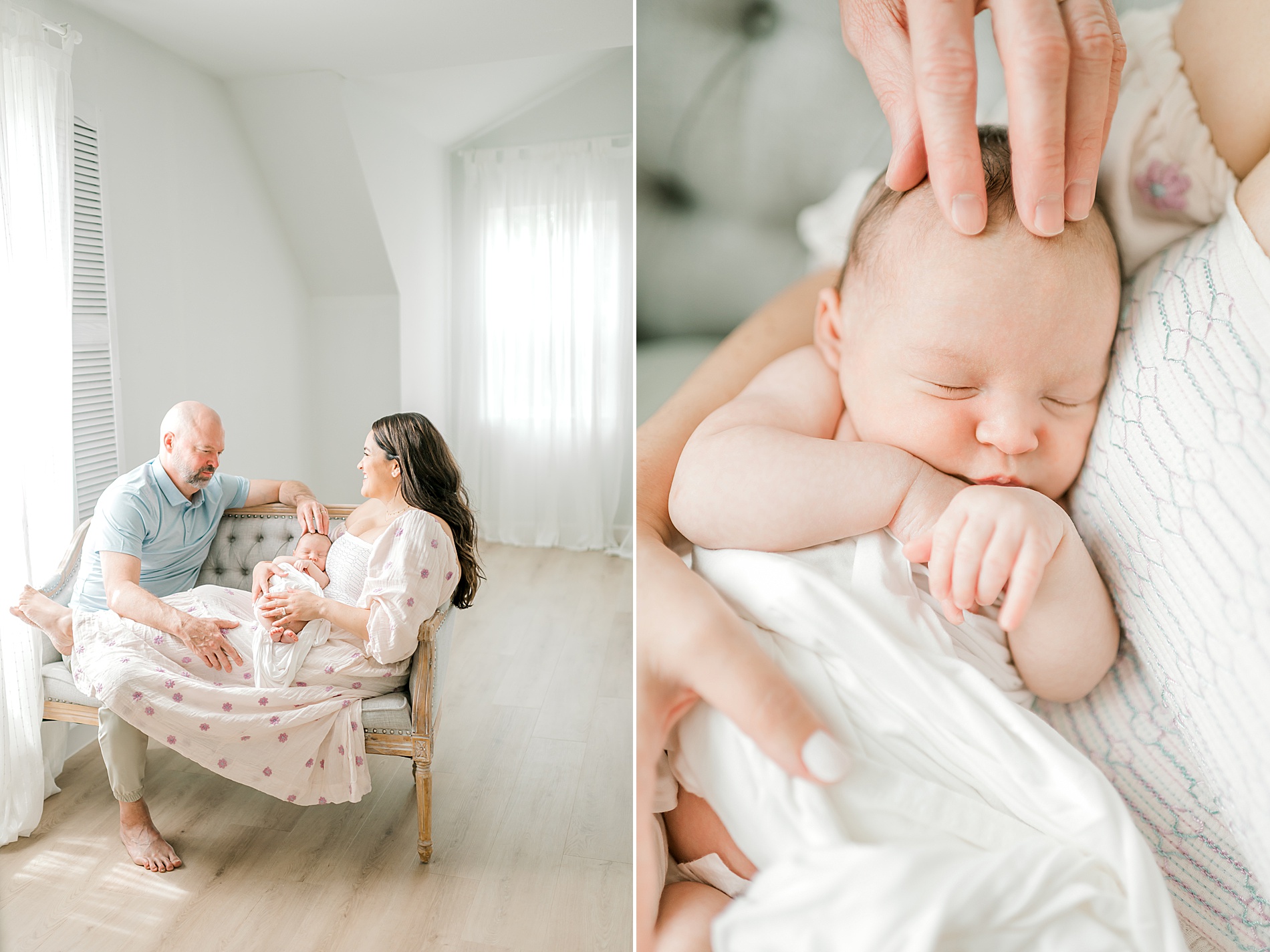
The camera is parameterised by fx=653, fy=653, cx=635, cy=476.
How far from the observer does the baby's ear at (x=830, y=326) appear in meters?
0.45

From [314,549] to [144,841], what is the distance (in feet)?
2.45

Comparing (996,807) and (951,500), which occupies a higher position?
(951,500)

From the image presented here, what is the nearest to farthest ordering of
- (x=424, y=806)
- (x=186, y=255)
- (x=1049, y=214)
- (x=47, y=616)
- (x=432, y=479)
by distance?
1. (x=1049, y=214)
2. (x=424, y=806)
3. (x=47, y=616)
4. (x=432, y=479)
5. (x=186, y=255)

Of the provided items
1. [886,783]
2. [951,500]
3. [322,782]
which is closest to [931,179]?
[951,500]

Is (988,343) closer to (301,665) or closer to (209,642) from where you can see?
(301,665)

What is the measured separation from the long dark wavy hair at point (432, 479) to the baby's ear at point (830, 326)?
1360 mm

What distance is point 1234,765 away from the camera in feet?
1.31

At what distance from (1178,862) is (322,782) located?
5.18 ft

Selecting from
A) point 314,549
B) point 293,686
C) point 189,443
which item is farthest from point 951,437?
point 189,443

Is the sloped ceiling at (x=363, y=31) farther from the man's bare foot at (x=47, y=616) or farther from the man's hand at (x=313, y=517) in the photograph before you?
the man's bare foot at (x=47, y=616)

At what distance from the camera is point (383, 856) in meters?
1.54

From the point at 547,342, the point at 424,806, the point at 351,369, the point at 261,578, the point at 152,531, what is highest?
the point at 547,342

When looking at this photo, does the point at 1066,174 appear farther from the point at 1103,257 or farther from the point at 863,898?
the point at 863,898

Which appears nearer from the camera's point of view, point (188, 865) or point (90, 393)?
point (188, 865)
